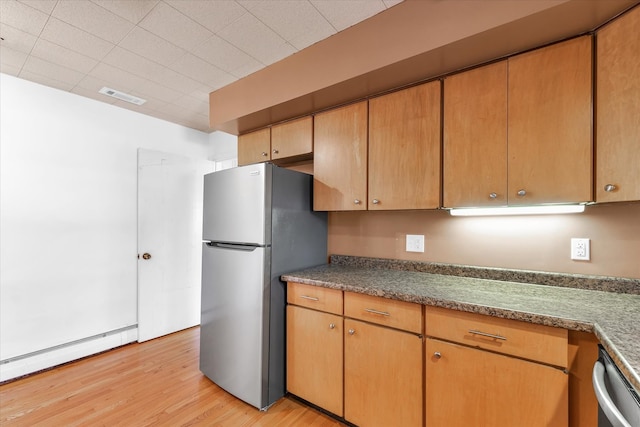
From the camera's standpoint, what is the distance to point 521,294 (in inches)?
54.6

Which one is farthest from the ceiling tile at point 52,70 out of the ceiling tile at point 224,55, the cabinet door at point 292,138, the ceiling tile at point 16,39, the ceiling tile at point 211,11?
the cabinet door at point 292,138

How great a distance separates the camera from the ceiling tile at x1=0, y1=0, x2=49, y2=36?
1.55 m

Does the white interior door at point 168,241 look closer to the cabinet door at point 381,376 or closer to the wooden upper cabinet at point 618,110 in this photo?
the cabinet door at point 381,376

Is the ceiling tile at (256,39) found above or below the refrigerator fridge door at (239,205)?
above

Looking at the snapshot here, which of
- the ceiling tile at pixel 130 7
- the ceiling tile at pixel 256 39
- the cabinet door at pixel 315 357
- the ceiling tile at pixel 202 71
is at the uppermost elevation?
the ceiling tile at pixel 130 7

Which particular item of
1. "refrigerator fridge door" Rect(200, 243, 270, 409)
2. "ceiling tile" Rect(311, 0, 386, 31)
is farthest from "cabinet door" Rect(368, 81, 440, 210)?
"refrigerator fridge door" Rect(200, 243, 270, 409)

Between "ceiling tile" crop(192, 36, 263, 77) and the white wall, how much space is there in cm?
155

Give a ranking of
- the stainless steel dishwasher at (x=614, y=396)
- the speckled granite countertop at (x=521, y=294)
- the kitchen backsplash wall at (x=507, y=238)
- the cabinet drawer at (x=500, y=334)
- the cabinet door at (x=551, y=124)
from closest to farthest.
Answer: the stainless steel dishwasher at (x=614, y=396), the speckled granite countertop at (x=521, y=294), the cabinet drawer at (x=500, y=334), the cabinet door at (x=551, y=124), the kitchen backsplash wall at (x=507, y=238)

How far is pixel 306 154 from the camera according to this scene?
7.36ft

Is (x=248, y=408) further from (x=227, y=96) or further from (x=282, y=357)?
(x=227, y=96)

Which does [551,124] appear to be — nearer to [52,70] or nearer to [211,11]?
[211,11]

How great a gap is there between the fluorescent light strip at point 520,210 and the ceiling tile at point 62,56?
2849 millimetres

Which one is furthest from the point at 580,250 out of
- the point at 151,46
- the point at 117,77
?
the point at 117,77

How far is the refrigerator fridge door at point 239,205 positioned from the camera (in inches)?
72.6
